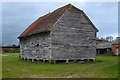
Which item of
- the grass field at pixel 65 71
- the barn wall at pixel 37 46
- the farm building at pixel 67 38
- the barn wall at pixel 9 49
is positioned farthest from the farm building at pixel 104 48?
the grass field at pixel 65 71

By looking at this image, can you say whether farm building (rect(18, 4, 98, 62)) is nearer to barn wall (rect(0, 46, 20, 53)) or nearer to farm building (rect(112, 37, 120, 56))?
farm building (rect(112, 37, 120, 56))

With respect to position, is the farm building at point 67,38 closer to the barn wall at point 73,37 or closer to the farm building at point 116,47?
the barn wall at point 73,37


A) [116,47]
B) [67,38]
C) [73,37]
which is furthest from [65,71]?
[116,47]

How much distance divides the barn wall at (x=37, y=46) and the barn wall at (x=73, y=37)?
0.92 meters

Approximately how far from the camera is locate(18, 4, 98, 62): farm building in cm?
2280

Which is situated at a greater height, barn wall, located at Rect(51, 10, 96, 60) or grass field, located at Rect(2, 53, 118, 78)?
barn wall, located at Rect(51, 10, 96, 60)

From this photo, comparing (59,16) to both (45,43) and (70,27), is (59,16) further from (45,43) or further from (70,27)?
(45,43)

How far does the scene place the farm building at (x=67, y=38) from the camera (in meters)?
22.8

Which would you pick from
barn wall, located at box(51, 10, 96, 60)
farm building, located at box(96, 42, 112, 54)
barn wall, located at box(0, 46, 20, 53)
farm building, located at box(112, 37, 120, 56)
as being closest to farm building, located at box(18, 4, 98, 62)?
barn wall, located at box(51, 10, 96, 60)

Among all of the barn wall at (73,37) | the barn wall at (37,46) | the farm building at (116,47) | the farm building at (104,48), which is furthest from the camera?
the farm building at (104,48)

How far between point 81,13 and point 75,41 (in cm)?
386

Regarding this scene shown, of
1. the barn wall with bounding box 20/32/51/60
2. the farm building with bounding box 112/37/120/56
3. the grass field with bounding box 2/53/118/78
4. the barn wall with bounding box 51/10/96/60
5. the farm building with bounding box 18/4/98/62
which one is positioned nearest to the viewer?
the grass field with bounding box 2/53/118/78

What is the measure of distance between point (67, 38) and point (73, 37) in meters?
0.88

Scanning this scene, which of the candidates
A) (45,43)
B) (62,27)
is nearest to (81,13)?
(62,27)
